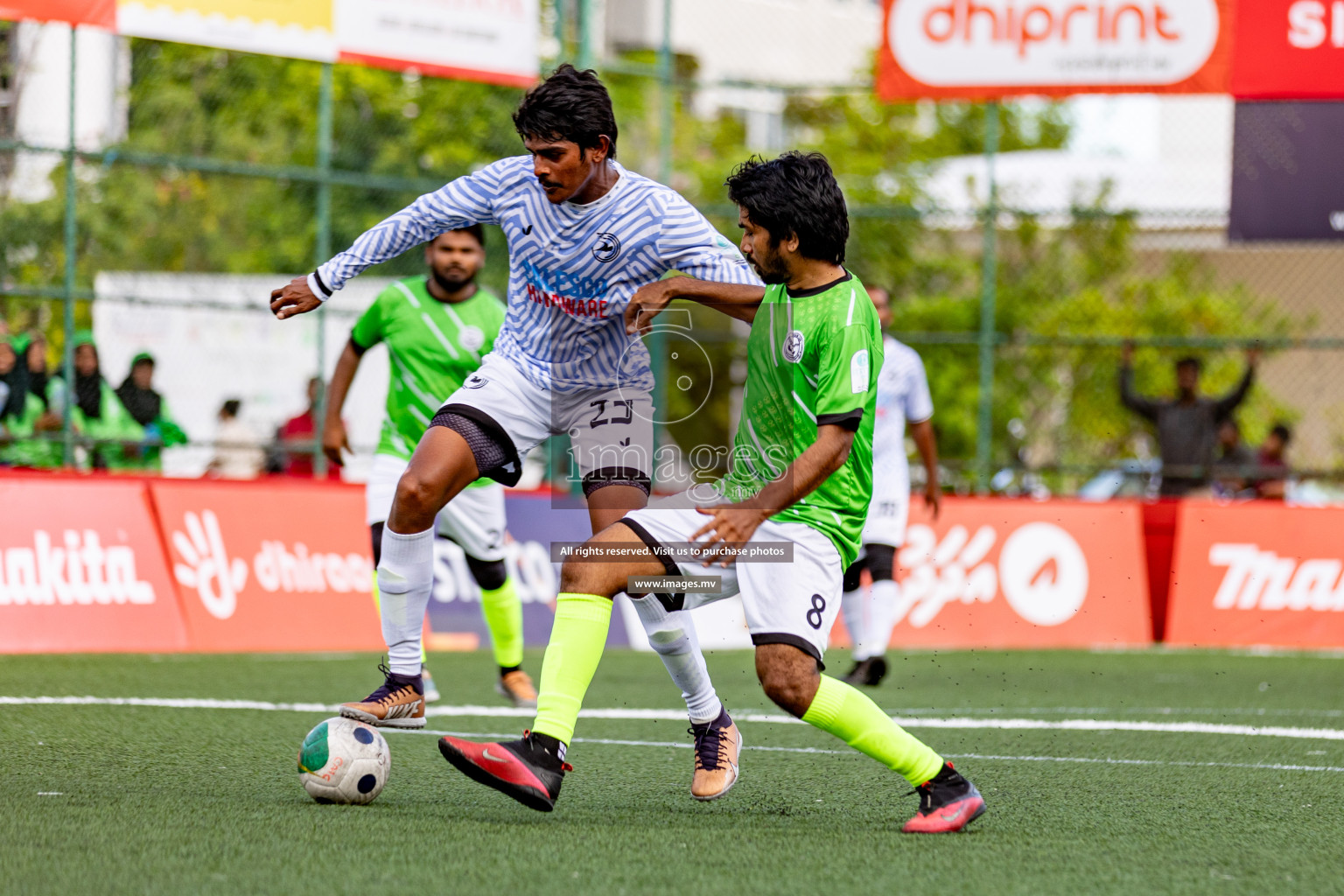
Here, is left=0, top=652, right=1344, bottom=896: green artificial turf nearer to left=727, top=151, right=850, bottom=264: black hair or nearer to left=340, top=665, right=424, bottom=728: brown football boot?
left=340, top=665, right=424, bottom=728: brown football boot

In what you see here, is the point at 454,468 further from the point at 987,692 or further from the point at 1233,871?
the point at 987,692

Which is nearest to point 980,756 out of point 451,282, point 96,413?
point 451,282

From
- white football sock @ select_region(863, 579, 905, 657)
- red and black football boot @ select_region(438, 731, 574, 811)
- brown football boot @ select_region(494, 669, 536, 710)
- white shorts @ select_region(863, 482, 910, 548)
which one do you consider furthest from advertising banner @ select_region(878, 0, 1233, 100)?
red and black football boot @ select_region(438, 731, 574, 811)

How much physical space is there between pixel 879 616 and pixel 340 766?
4959 mm

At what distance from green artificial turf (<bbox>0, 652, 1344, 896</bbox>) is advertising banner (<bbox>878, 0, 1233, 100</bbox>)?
253 inches

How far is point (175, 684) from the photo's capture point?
833cm

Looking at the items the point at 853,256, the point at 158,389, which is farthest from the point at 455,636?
the point at 853,256

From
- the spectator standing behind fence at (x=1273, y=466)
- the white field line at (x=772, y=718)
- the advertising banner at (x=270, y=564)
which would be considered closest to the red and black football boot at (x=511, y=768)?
the white field line at (x=772, y=718)

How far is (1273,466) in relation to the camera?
13.2 meters

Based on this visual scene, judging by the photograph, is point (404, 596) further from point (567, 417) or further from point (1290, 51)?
point (1290, 51)

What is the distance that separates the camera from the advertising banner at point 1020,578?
12406 millimetres

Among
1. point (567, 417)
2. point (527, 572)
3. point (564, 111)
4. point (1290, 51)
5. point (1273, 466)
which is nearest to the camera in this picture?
point (564, 111)

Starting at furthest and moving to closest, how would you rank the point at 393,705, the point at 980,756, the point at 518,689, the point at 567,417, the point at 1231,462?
the point at 1231,462 → the point at 518,689 → the point at 980,756 → the point at 567,417 → the point at 393,705

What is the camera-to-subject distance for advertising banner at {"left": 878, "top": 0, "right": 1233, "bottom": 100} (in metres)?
13.2
